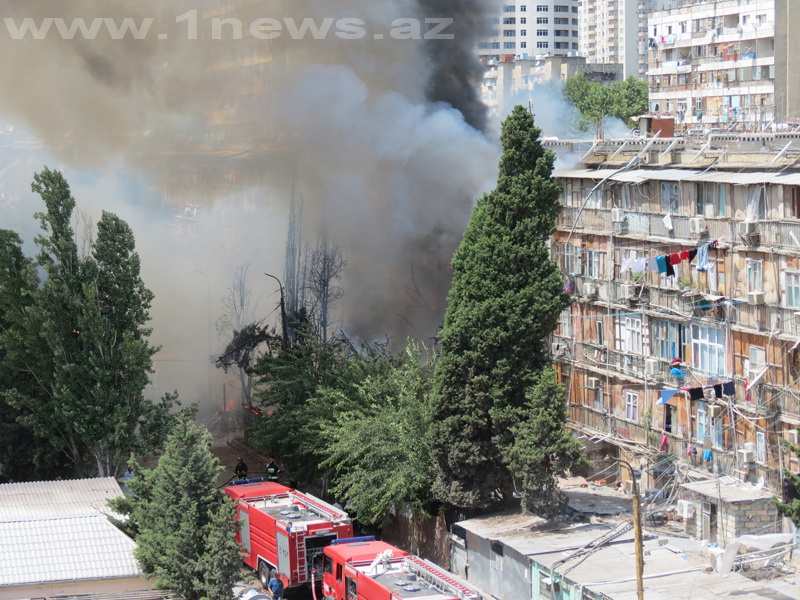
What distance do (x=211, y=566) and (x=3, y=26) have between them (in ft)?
79.0

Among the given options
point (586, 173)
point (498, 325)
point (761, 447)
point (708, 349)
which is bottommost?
point (761, 447)

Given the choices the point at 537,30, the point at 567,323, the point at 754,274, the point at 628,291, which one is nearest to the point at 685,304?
the point at 628,291

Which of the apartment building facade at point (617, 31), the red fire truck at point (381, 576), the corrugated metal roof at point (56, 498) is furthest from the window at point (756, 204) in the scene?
the apartment building facade at point (617, 31)

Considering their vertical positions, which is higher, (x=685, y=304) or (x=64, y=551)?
(x=685, y=304)

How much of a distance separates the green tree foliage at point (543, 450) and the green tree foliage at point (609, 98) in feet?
164

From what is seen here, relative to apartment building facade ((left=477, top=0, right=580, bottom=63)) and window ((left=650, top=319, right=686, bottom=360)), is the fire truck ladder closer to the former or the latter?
window ((left=650, top=319, right=686, bottom=360))

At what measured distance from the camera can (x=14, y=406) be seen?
27219mm

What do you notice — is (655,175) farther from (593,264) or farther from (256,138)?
(256,138)

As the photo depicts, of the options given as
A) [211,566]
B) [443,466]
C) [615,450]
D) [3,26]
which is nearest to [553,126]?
[3,26]

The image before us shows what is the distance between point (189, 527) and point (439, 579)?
3.75m

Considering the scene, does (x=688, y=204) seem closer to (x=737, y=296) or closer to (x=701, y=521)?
(x=737, y=296)

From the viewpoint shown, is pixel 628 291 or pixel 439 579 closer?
pixel 439 579

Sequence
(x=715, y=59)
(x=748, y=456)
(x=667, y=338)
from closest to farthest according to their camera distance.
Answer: (x=748, y=456), (x=667, y=338), (x=715, y=59)

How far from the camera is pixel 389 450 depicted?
24766mm
